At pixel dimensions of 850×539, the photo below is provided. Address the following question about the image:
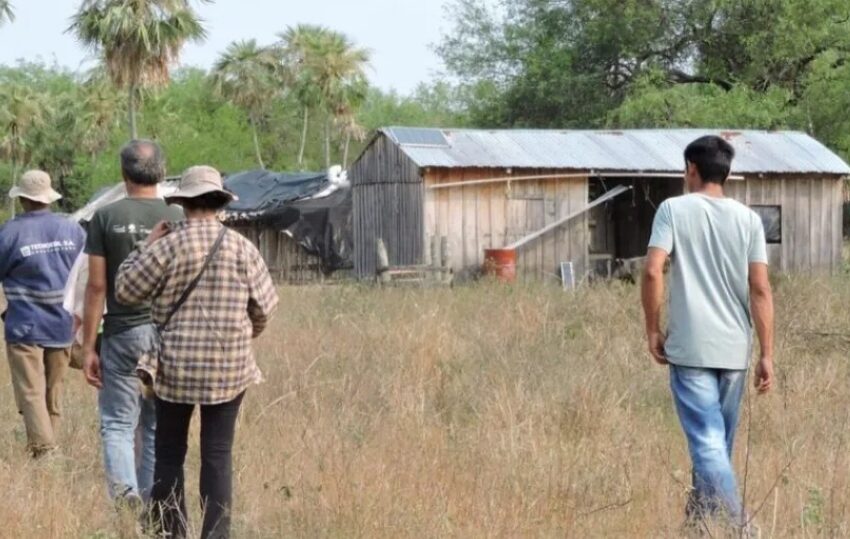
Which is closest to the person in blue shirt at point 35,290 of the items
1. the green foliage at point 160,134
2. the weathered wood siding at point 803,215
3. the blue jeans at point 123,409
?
the blue jeans at point 123,409

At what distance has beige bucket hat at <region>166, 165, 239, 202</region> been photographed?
546 centimetres

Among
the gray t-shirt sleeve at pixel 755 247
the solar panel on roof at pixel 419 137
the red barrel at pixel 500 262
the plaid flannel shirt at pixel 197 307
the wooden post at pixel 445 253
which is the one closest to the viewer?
the plaid flannel shirt at pixel 197 307

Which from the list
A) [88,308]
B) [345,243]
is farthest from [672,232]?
[345,243]

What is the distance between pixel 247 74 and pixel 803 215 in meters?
31.8

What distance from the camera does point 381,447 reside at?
24.0 ft

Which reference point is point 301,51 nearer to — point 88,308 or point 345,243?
point 345,243

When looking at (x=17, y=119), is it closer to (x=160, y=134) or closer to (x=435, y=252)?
(x=160, y=134)

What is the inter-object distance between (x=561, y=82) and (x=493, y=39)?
3990mm

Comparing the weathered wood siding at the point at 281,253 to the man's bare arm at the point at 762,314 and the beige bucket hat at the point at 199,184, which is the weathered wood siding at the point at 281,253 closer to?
the beige bucket hat at the point at 199,184

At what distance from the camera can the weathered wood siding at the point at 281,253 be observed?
1270 inches

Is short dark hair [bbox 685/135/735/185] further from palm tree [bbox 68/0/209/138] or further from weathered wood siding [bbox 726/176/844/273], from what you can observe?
palm tree [bbox 68/0/209/138]

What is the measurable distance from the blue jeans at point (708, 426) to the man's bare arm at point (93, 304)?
2.57 m

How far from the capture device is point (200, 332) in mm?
5367

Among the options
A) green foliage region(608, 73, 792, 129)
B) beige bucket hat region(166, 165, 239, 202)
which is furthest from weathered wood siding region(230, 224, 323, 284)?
beige bucket hat region(166, 165, 239, 202)
